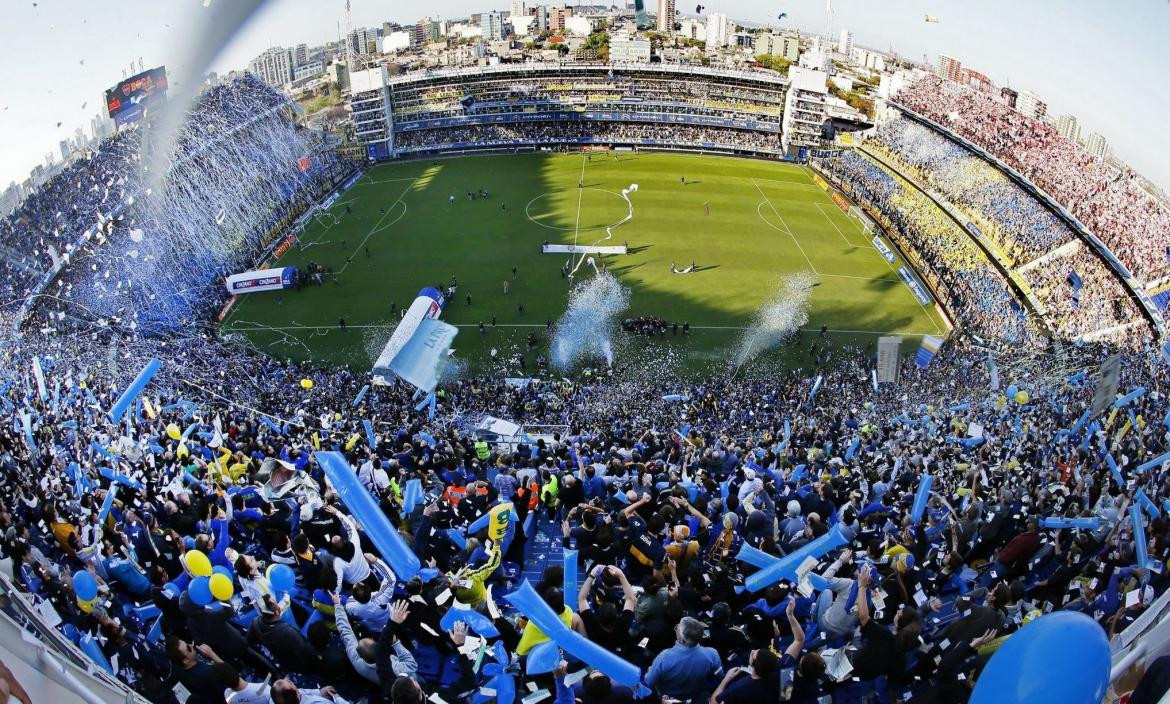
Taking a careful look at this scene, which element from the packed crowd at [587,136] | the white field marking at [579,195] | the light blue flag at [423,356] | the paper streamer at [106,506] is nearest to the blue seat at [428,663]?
the paper streamer at [106,506]

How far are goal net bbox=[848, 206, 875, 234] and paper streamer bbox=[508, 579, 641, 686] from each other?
4129 centimetres

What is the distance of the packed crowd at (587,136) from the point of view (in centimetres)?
5760

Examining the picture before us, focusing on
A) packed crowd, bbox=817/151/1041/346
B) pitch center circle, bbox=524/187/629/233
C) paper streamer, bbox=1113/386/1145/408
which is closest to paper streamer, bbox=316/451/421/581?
paper streamer, bbox=1113/386/1145/408

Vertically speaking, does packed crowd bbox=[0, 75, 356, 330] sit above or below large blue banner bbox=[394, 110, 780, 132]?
below

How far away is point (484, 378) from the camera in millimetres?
27875

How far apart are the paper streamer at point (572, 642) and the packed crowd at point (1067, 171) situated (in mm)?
31481

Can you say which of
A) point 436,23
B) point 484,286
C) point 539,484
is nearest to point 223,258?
point 484,286

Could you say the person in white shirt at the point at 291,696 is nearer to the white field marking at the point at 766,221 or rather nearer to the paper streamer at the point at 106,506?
the paper streamer at the point at 106,506

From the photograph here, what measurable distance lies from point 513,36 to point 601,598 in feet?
295

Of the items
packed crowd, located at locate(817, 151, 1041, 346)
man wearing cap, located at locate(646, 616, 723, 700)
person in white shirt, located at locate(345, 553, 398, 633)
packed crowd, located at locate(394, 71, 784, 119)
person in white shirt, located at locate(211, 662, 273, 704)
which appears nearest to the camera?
person in white shirt, located at locate(211, 662, 273, 704)

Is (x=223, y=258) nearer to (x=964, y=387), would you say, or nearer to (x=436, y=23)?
(x=964, y=387)

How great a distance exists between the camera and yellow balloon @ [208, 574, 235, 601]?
6.95 metres

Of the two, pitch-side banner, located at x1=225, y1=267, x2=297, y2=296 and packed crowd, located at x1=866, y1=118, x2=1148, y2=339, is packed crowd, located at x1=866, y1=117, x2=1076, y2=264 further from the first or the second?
pitch-side banner, located at x1=225, y1=267, x2=297, y2=296

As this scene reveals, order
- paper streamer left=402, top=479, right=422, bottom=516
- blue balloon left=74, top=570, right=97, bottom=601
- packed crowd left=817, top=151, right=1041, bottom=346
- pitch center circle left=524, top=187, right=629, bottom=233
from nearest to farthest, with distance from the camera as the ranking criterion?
blue balloon left=74, top=570, right=97, bottom=601, paper streamer left=402, top=479, right=422, bottom=516, packed crowd left=817, top=151, right=1041, bottom=346, pitch center circle left=524, top=187, right=629, bottom=233
